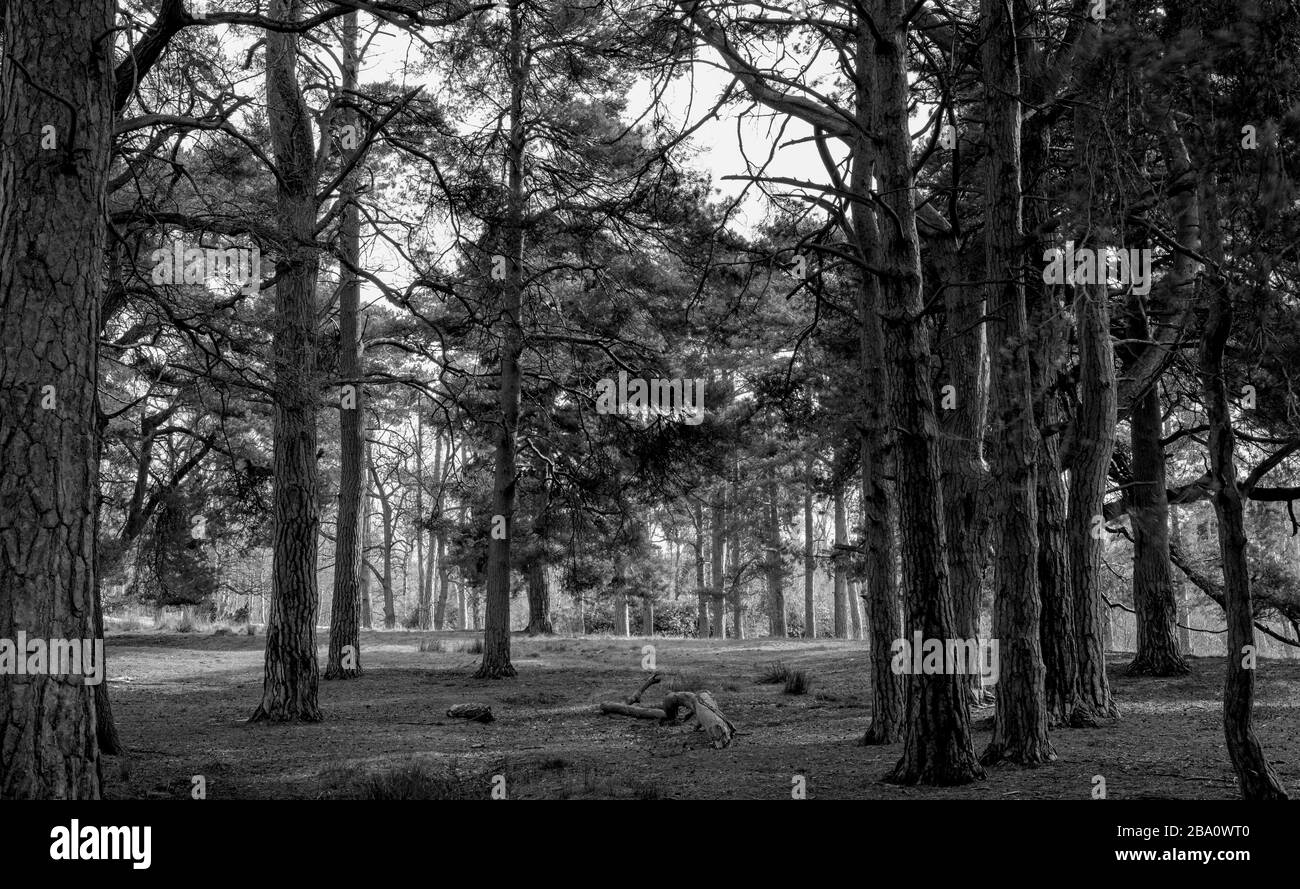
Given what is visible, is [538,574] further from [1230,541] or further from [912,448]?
[1230,541]

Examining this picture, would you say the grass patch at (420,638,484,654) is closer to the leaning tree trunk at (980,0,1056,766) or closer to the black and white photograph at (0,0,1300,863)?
the black and white photograph at (0,0,1300,863)

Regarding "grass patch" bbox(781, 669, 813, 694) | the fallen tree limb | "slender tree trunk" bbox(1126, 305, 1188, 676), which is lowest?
"grass patch" bbox(781, 669, 813, 694)

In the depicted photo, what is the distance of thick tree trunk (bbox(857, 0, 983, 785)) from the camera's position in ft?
22.1

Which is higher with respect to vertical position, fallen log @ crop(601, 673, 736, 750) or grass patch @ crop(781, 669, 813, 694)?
fallen log @ crop(601, 673, 736, 750)

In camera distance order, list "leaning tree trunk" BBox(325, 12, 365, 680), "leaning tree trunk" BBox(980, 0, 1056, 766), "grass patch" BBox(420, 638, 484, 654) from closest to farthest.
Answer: "leaning tree trunk" BBox(980, 0, 1056, 766), "leaning tree trunk" BBox(325, 12, 365, 680), "grass patch" BBox(420, 638, 484, 654)

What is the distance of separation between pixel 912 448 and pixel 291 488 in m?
7.11

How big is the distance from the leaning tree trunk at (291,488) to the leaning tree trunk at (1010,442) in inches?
270

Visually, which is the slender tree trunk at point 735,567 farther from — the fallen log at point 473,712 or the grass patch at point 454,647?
the fallen log at point 473,712

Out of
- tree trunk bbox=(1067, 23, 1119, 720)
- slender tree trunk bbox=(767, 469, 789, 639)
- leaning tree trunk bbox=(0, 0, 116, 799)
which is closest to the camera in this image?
leaning tree trunk bbox=(0, 0, 116, 799)

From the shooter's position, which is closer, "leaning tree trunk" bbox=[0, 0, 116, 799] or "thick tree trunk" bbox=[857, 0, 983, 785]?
Result: "leaning tree trunk" bbox=[0, 0, 116, 799]

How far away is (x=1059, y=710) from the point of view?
9.49 m

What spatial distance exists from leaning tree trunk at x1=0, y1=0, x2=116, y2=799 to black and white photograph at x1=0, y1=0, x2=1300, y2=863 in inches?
0.8

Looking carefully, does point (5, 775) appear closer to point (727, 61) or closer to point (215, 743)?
point (215, 743)

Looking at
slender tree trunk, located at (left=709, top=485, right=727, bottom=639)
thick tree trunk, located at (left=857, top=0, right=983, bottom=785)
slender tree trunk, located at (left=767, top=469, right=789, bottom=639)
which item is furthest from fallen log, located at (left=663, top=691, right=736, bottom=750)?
slender tree trunk, located at (left=709, top=485, right=727, bottom=639)
